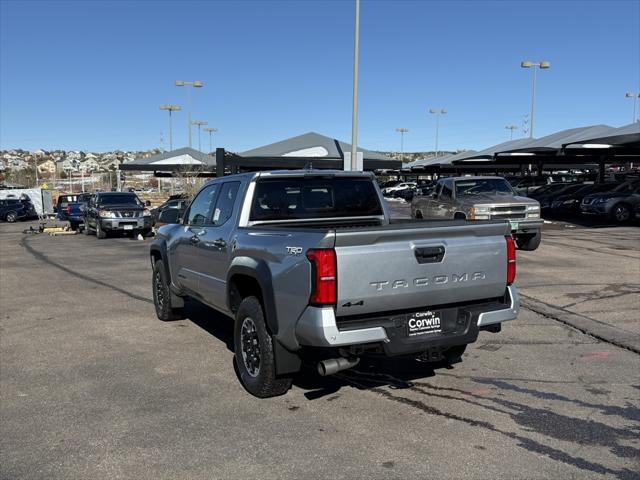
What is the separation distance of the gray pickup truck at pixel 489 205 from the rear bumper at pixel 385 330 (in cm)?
893

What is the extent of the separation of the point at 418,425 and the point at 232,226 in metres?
2.45

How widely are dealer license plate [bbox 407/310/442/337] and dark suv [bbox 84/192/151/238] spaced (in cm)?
1840

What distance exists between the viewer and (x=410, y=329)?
14.3 feet

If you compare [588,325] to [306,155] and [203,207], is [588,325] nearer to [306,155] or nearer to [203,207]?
[203,207]

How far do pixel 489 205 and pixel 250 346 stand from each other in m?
10.3

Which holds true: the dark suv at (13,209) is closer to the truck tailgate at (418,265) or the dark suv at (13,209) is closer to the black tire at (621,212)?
the black tire at (621,212)

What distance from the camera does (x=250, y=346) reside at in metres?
5.03

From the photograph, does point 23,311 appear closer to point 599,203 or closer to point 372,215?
point 372,215

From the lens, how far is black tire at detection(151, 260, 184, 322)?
24.8ft

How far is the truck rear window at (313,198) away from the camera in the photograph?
563 centimetres

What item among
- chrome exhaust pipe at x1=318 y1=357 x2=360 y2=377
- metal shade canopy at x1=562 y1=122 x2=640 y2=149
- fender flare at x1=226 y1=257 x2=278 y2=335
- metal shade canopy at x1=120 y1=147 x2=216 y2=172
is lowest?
chrome exhaust pipe at x1=318 y1=357 x2=360 y2=377

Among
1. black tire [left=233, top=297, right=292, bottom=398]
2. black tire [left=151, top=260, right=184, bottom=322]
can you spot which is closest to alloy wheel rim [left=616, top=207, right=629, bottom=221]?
black tire [left=151, top=260, right=184, bottom=322]

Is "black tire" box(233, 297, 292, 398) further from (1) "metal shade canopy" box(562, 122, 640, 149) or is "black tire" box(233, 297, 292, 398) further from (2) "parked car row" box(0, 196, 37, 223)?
(2) "parked car row" box(0, 196, 37, 223)

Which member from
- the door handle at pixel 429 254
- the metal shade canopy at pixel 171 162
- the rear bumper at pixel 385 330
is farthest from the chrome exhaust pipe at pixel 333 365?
the metal shade canopy at pixel 171 162
